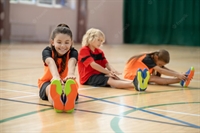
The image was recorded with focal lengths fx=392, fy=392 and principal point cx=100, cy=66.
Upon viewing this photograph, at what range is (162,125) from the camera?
203 cm

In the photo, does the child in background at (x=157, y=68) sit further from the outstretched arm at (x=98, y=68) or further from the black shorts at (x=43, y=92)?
the black shorts at (x=43, y=92)

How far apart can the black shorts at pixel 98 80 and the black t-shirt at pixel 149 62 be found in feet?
1.52

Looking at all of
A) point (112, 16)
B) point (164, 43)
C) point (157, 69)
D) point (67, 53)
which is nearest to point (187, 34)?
point (164, 43)

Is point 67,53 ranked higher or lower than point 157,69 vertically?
higher

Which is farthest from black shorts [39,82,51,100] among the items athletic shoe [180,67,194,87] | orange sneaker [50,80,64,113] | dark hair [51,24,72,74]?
athletic shoe [180,67,194,87]

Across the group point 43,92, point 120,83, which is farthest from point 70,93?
point 120,83

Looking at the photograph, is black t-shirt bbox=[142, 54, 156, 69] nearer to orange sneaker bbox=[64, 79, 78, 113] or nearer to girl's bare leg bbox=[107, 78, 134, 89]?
girl's bare leg bbox=[107, 78, 134, 89]

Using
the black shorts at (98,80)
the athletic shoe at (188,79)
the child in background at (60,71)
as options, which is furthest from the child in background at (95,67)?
the child in background at (60,71)

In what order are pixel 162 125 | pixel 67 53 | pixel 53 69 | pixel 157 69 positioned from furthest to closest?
pixel 157 69, pixel 67 53, pixel 53 69, pixel 162 125

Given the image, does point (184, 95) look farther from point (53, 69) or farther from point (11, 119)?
point (11, 119)

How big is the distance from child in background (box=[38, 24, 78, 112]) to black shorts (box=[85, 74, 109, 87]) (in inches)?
31.0

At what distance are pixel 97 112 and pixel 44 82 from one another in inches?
22.7

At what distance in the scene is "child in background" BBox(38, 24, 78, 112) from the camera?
2.27 m

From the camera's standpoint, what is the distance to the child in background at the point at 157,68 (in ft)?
12.0
